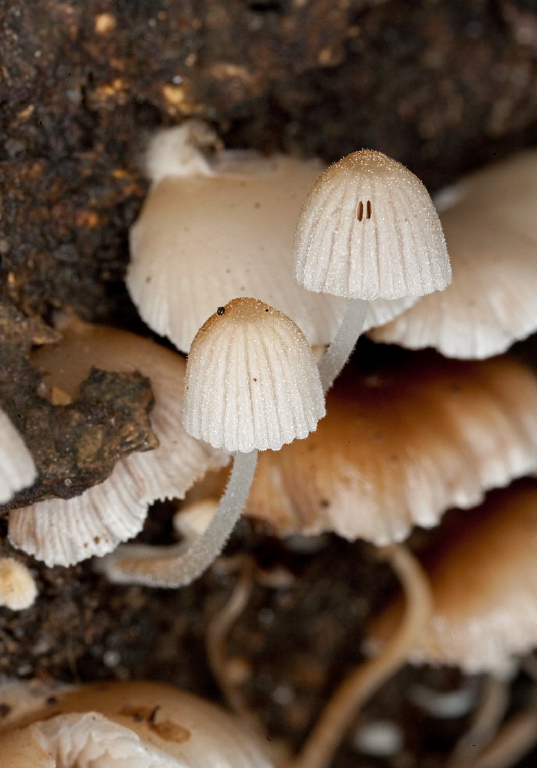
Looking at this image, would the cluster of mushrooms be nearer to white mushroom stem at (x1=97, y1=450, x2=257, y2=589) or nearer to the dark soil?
white mushroom stem at (x1=97, y1=450, x2=257, y2=589)

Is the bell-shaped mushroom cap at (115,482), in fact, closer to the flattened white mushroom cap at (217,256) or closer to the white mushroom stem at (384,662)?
the flattened white mushroom cap at (217,256)

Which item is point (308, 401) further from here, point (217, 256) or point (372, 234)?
point (217, 256)

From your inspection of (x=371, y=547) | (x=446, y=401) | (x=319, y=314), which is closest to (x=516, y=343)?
(x=446, y=401)

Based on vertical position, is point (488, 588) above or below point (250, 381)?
below

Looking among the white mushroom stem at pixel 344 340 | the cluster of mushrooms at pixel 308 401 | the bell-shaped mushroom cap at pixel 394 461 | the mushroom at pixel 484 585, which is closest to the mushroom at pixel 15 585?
the cluster of mushrooms at pixel 308 401

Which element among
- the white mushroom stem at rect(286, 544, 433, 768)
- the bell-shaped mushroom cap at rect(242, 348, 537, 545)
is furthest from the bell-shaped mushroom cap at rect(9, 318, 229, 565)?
the white mushroom stem at rect(286, 544, 433, 768)

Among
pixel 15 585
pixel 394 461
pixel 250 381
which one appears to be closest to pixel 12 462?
pixel 15 585

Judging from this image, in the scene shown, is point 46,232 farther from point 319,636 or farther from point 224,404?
point 319,636
